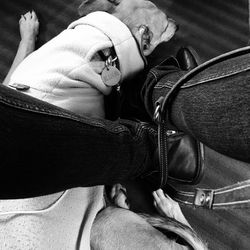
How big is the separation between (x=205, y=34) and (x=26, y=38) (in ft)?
1.85

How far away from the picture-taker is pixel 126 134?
74 cm

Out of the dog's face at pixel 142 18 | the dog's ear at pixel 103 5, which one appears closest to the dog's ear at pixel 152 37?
the dog's face at pixel 142 18

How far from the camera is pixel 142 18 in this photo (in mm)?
1023

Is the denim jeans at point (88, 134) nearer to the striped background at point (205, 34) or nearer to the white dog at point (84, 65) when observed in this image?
the white dog at point (84, 65)

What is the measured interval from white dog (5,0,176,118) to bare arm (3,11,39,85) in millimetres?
283

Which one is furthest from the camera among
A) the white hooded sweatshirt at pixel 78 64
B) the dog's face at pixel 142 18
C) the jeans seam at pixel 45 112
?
the dog's face at pixel 142 18

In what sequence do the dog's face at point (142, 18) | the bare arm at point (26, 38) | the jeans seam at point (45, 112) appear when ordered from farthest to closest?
1. the bare arm at point (26, 38)
2. the dog's face at point (142, 18)
3. the jeans seam at point (45, 112)

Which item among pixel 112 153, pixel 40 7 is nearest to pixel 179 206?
pixel 112 153

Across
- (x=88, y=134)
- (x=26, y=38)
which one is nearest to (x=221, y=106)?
(x=88, y=134)

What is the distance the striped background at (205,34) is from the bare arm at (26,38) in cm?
4

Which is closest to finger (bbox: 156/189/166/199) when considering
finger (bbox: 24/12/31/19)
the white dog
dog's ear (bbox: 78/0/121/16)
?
the white dog

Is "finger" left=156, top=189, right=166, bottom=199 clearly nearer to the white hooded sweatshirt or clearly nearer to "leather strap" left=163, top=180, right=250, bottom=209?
"leather strap" left=163, top=180, right=250, bottom=209

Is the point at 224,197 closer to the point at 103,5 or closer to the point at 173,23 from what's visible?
the point at 173,23

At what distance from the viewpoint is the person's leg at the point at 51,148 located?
47 cm
